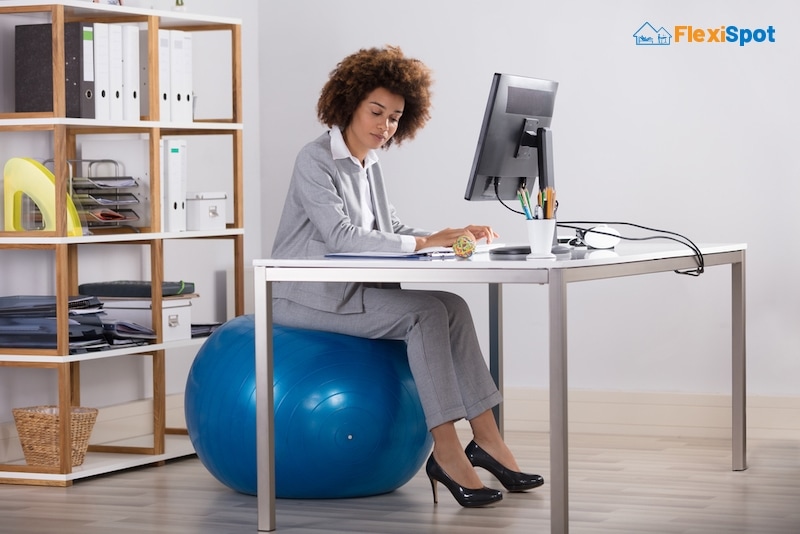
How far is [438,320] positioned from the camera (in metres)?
3.24

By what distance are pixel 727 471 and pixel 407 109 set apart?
1.42m

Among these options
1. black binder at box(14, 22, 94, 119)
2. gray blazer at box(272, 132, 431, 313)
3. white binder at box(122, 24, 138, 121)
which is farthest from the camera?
white binder at box(122, 24, 138, 121)

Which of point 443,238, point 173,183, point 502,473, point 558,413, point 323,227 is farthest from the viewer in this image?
point 173,183

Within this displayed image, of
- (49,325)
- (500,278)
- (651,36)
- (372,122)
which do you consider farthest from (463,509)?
(651,36)

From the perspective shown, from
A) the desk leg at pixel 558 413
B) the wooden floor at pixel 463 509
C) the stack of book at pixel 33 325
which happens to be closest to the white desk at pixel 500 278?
the desk leg at pixel 558 413

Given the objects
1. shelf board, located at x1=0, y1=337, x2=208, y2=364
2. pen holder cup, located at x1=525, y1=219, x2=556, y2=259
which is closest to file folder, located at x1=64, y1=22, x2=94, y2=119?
shelf board, located at x1=0, y1=337, x2=208, y2=364

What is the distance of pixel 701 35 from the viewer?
175 inches

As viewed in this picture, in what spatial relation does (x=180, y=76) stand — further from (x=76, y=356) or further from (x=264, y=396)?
(x=264, y=396)

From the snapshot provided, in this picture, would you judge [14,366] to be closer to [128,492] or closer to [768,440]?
[128,492]

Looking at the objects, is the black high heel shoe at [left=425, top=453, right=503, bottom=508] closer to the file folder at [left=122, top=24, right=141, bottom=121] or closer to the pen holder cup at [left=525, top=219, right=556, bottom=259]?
the pen holder cup at [left=525, top=219, right=556, bottom=259]

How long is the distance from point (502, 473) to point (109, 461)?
4.04ft

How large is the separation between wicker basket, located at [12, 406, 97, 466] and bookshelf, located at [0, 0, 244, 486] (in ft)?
Result: 0.12

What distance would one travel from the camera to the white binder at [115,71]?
12.6ft

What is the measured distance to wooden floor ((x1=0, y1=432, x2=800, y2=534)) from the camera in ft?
10.2
